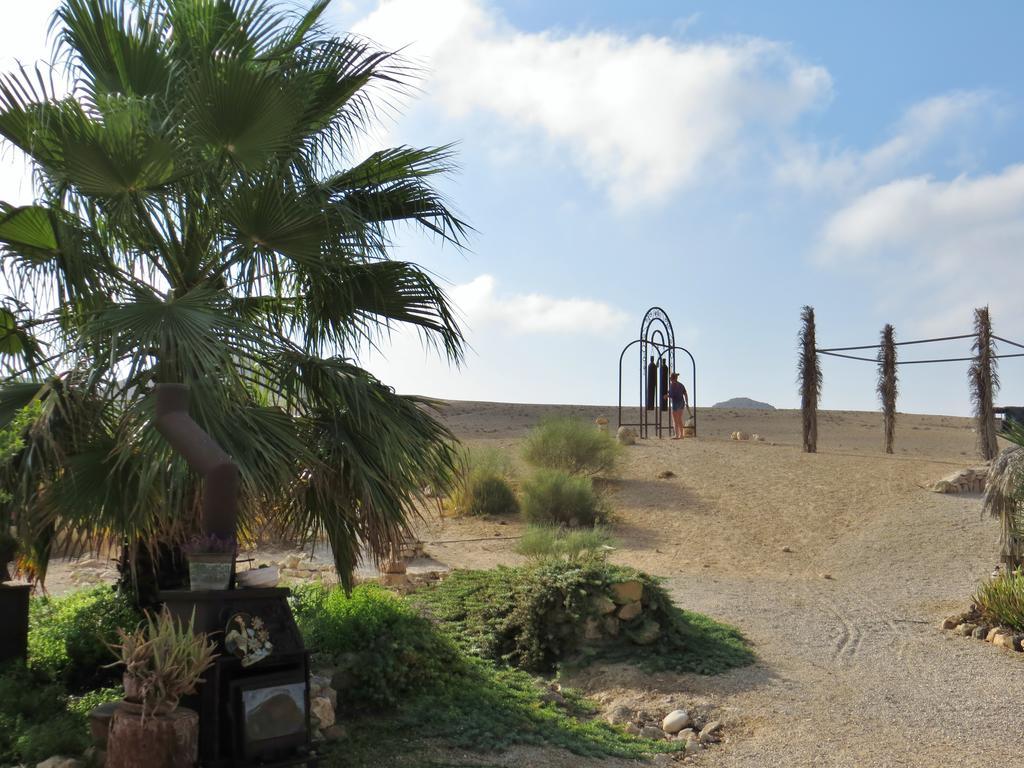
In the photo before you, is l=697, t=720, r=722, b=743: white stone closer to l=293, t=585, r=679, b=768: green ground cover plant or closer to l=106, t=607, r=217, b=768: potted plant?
l=293, t=585, r=679, b=768: green ground cover plant

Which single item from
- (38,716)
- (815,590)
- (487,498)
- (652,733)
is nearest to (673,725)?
(652,733)

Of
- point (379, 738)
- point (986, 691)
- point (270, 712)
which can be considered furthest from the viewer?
point (986, 691)

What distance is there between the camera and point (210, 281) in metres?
7.33

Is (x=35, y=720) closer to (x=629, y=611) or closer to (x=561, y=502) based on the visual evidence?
(x=629, y=611)

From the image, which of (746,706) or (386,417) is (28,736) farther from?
(746,706)

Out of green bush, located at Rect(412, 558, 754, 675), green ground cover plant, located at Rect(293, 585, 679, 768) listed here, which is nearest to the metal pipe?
green ground cover plant, located at Rect(293, 585, 679, 768)

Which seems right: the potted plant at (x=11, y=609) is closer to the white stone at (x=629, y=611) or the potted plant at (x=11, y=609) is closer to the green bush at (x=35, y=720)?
the green bush at (x=35, y=720)

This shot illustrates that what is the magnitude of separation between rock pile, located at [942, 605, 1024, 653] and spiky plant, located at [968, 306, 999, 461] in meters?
→ 11.6

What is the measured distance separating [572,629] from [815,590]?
5263mm

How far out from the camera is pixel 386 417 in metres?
7.12

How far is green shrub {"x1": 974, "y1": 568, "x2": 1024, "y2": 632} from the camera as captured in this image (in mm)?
10094

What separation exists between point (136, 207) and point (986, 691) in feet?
26.2

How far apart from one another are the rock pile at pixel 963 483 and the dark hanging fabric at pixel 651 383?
6905 mm

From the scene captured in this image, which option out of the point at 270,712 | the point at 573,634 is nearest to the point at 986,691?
the point at 573,634
